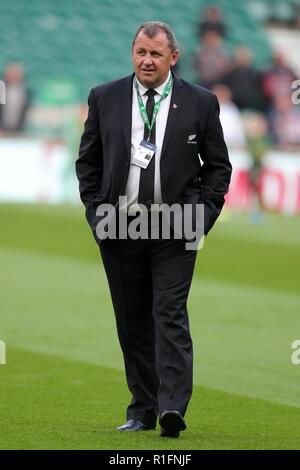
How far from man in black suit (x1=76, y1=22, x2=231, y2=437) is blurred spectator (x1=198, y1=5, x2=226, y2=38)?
79.1 feet

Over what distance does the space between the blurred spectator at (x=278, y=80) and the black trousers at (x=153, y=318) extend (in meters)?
21.0

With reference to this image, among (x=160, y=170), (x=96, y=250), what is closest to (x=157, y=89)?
(x=160, y=170)

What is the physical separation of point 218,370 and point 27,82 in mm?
21096

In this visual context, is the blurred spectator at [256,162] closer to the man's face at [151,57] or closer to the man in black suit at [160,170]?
the man in black suit at [160,170]

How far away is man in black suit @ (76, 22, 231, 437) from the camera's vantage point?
7047 millimetres

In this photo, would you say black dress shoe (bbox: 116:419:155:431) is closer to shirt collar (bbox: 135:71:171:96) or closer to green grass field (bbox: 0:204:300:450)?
green grass field (bbox: 0:204:300:450)

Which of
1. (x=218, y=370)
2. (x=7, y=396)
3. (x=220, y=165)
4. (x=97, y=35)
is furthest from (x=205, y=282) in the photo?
(x=97, y=35)

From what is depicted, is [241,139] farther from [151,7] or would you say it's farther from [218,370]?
[218,370]

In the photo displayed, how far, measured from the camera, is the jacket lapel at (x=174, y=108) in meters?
7.05

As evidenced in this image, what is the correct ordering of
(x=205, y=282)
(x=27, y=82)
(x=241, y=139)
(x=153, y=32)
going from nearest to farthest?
(x=153, y=32) → (x=205, y=282) → (x=241, y=139) → (x=27, y=82)

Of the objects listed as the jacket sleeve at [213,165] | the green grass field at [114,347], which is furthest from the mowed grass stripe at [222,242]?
the jacket sleeve at [213,165]

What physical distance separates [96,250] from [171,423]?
11519 mm

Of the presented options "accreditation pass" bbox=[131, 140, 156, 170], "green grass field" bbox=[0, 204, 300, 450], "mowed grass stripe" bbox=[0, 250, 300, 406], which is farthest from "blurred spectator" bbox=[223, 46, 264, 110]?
"accreditation pass" bbox=[131, 140, 156, 170]
